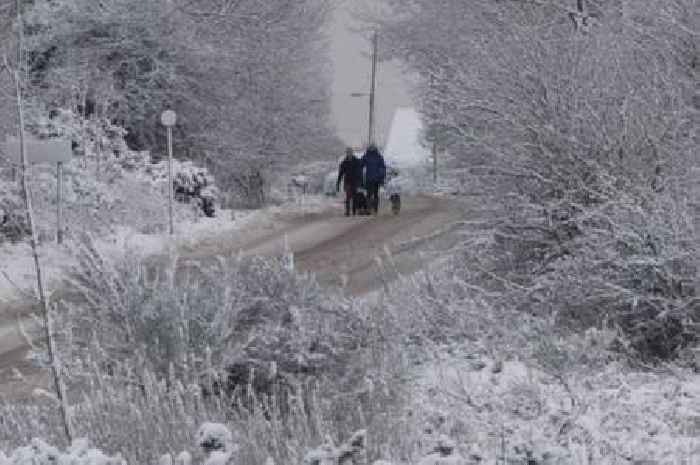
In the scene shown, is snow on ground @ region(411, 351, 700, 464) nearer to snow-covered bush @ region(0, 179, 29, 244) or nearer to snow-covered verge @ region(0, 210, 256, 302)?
snow-covered verge @ region(0, 210, 256, 302)

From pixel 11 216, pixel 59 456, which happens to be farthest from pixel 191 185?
pixel 59 456

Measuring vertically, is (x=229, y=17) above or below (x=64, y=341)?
above

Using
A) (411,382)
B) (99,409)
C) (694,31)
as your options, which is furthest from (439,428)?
(694,31)

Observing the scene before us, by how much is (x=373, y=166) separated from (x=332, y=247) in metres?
6.25

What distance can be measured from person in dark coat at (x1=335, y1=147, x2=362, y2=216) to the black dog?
62 millimetres

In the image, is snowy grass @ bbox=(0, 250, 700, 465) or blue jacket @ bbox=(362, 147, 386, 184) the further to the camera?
blue jacket @ bbox=(362, 147, 386, 184)

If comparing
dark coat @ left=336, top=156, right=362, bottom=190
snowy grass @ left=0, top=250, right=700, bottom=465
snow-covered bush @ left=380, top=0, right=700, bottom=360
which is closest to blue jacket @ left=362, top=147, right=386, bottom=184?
dark coat @ left=336, top=156, right=362, bottom=190

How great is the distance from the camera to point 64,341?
7.92 metres

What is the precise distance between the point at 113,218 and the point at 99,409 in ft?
48.4

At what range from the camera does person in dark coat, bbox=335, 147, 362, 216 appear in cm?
2416

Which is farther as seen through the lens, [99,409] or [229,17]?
[229,17]

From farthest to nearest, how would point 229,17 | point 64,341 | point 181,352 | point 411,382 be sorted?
point 229,17
point 64,341
point 181,352
point 411,382

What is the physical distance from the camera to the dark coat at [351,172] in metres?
24.1

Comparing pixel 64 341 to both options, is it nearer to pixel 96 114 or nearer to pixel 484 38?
pixel 484 38
